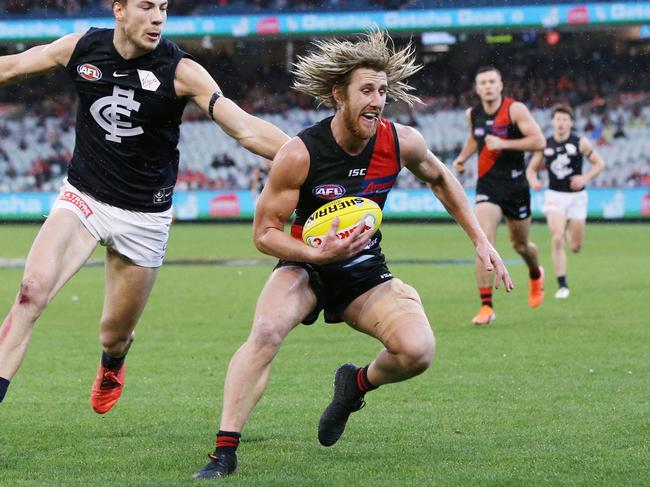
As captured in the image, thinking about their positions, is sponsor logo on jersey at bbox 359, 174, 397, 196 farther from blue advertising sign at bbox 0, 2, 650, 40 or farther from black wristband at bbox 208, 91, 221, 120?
blue advertising sign at bbox 0, 2, 650, 40

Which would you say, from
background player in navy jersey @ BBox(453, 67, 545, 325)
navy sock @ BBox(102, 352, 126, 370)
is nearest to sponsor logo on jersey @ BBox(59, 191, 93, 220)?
navy sock @ BBox(102, 352, 126, 370)

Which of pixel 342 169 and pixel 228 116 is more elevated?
pixel 228 116

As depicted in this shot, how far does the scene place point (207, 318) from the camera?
13391mm

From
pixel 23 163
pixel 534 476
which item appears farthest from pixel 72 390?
pixel 23 163

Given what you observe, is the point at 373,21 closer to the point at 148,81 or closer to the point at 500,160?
the point at 500,160

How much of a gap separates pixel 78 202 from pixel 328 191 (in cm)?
157

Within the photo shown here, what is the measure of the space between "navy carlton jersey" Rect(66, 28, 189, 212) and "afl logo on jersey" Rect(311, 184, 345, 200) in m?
1.12

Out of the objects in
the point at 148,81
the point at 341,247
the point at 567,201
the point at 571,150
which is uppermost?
the point at 148,81

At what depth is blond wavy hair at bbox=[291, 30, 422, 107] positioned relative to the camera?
20.0 ft

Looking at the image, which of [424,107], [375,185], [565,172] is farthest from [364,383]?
[424,107]

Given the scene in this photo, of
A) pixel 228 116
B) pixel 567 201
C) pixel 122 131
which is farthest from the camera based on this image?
pixel 567 201

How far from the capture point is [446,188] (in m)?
6.57

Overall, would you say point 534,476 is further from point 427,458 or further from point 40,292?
point 40,292

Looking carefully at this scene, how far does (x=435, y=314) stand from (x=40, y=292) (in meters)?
7.92
